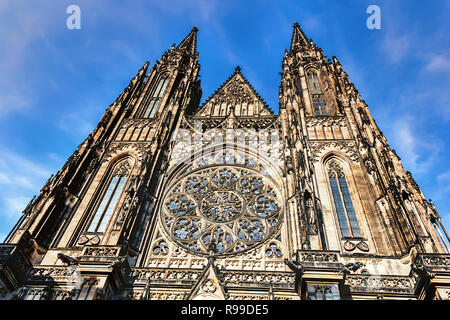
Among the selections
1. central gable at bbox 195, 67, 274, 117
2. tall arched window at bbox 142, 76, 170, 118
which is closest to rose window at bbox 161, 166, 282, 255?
central gable at bbox 195, 67, 274, 117

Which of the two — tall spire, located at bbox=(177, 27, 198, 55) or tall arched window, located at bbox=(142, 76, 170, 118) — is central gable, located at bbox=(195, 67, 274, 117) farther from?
tall spire, located at bbox=(177, 27, 198, 55)

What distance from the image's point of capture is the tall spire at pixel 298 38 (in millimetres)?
28780

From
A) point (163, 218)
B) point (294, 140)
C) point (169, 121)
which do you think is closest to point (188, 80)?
point (169, 121)

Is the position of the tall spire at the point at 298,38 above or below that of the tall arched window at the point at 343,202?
above

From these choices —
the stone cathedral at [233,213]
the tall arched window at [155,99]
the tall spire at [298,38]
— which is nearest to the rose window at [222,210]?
the stone cathedral at [233,213]

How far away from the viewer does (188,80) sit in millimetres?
24312

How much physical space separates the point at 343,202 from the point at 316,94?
9.46 meters

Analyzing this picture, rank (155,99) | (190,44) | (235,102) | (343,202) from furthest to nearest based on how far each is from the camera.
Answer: (190,44) < (155,99) < (235,102) < (343,202)

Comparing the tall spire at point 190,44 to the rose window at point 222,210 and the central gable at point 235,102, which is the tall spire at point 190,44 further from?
the rose window at point 222,210

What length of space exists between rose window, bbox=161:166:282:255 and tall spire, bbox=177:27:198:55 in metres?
16.8

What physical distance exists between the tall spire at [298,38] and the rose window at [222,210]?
16.8 meters

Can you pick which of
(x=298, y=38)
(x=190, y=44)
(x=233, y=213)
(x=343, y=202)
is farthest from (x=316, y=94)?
(x=190, y=44)

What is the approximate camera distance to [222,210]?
14523 mm

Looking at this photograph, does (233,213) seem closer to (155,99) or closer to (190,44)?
(155,99)
